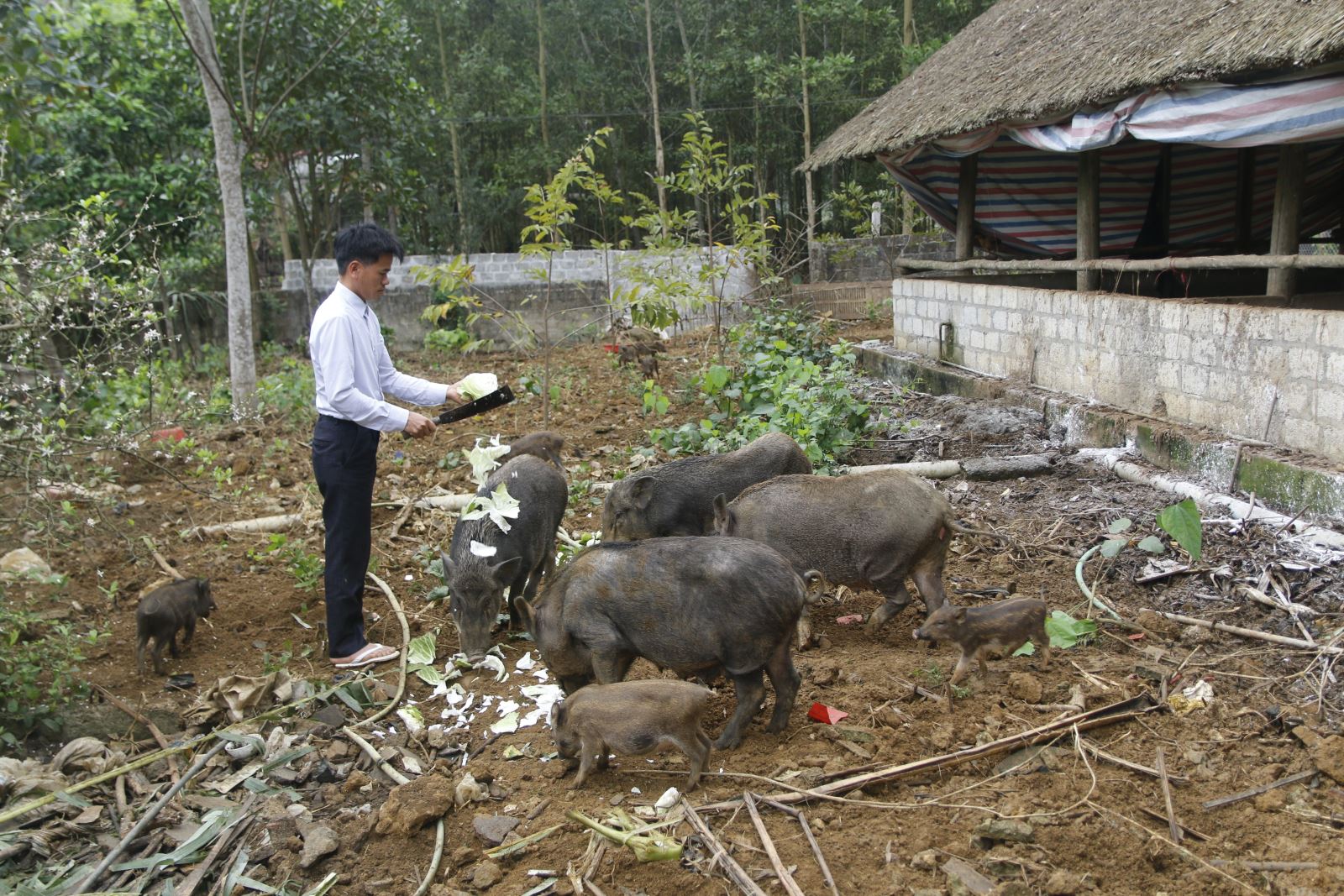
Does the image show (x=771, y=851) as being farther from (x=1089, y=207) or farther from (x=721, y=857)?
(x=1089, y=207)

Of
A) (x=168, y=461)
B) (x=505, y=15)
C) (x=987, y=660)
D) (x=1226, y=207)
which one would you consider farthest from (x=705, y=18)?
(x=987, y=660)

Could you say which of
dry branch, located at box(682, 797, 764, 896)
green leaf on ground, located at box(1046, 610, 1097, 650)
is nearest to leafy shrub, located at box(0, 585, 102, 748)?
dry branch, located at box(682, 797, 764, 896)

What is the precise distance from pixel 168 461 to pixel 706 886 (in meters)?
7.99

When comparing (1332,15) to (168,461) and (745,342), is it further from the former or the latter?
(168,461)

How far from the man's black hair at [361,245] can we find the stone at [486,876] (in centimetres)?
327

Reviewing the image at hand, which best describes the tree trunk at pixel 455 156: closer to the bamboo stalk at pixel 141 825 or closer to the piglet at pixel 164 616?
the piglet at pixel 164 616

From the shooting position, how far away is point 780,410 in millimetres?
8641

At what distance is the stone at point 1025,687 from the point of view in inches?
179

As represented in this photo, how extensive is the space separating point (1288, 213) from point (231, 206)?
10.5 m

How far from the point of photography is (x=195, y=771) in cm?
454

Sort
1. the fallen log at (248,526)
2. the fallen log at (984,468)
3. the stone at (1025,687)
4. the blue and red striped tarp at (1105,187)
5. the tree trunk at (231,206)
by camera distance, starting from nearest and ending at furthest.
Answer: the stone at (1025,687) < the fallen log at (248,526) < the fallen log at (984,468) < the tree trunk at (231,206) < the blue and red striped tarp at (1105,187)

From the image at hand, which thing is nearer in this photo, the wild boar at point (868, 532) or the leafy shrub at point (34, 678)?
the leafy shrub at point (34, 678)

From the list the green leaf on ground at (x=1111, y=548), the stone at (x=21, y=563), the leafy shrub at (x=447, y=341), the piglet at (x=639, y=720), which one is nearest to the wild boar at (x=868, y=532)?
the green leaf on ground at (x=1111, y=548)

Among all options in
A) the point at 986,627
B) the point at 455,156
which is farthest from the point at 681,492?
the point at 455,156
